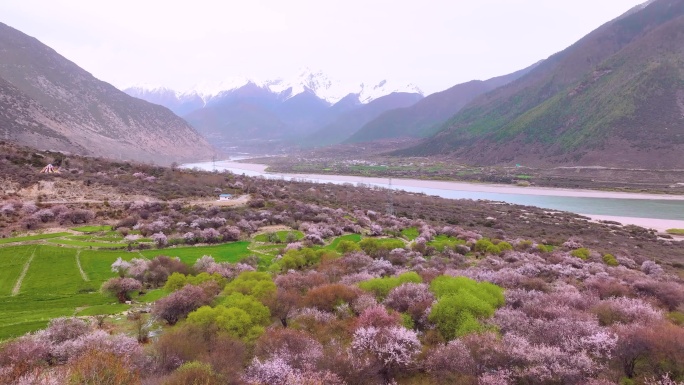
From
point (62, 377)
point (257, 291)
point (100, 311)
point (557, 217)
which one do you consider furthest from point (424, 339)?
point (557, 217)

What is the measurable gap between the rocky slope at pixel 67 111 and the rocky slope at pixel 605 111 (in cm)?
11360

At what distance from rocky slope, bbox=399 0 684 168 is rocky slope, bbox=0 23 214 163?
114 metres

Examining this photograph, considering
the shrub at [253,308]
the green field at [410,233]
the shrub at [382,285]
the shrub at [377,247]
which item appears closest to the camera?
the shrub at [253,308]

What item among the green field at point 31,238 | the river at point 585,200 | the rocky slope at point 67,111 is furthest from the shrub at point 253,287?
the rocky slope at point 67,111

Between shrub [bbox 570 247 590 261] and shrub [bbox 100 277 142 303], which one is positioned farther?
shrub [bbox 570 247 590 261]

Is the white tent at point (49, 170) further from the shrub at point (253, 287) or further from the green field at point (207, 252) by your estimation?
the shrub at point (253, 287)

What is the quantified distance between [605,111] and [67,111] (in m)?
164

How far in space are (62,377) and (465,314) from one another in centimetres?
1015

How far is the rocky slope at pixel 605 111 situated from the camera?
108275 millimetres

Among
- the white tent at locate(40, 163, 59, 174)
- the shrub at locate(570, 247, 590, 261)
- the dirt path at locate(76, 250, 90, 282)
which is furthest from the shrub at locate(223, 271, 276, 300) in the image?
the white tent at locate(40, 163, 59, 174)

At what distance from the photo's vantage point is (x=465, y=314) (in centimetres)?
1179

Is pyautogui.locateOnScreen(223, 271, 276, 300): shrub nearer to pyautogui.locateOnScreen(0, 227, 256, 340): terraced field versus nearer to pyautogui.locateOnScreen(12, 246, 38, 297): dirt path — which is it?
pyautogui.locateOnScreen(0, 227, 256, 340): terraced field

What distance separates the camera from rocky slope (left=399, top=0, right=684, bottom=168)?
10828 centimetres

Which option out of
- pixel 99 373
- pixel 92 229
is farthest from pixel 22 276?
pixel 99 373
